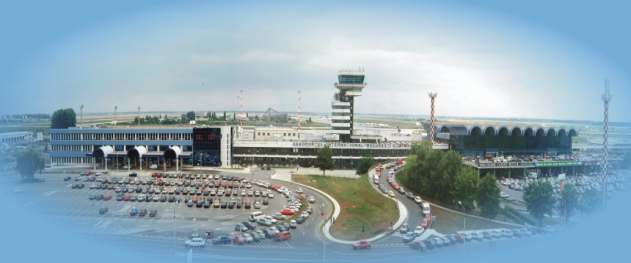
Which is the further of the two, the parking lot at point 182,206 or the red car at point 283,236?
the parking lot at point 182,206

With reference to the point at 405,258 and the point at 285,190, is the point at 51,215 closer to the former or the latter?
the point at 285,190

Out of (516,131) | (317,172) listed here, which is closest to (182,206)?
(317,172)

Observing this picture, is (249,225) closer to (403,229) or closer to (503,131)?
(403,229)

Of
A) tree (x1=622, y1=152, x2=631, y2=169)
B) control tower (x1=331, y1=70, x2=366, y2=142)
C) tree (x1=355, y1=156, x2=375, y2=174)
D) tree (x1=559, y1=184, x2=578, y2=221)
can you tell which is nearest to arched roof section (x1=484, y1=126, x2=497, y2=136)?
tree (x1=622, y1=152, x2=631, y2=169)

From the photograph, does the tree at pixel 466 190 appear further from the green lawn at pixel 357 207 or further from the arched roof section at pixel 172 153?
the arched roof section at pixel 172 153

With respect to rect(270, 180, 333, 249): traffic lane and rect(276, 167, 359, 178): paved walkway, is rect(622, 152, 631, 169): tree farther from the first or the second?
rect(270, 180, 333, 249): traffic lane

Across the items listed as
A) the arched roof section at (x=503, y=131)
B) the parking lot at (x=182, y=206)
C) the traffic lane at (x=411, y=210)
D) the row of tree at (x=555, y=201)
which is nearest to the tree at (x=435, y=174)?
the traffic lane at (x=411, y=210)

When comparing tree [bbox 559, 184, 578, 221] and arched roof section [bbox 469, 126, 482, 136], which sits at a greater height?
arched roof section [bbox 469, 126, 482, 136]
